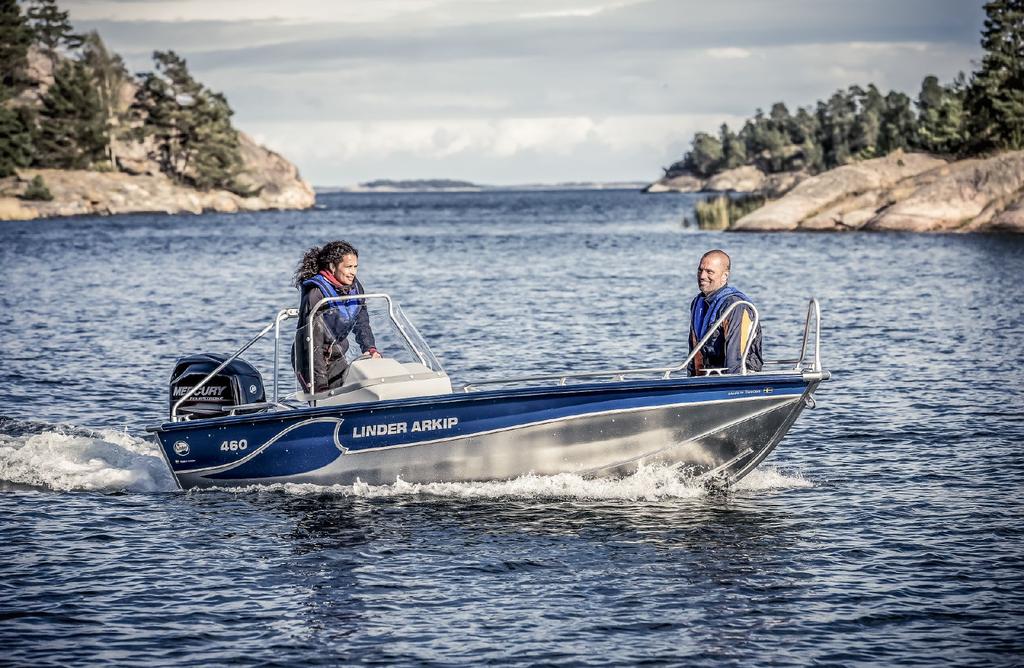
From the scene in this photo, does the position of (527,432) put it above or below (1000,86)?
below

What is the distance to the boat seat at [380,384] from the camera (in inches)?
526

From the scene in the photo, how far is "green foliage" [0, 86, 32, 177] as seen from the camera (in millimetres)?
107375

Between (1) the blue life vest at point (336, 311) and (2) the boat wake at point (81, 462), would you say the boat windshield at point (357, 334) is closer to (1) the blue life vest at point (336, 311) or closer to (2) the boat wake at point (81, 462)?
(1) the blue life vest at point (336, 311)

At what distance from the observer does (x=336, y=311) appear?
1371 centimetres

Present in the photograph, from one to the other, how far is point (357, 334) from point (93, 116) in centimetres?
11515

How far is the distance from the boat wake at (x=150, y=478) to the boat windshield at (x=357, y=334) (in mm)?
1357

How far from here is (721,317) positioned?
12695mm

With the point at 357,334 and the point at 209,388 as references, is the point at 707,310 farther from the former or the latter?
the point at 209,388

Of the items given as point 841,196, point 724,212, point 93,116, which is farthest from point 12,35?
point 841,196

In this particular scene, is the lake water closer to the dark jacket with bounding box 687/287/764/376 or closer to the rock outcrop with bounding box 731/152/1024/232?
the dark jacket with bounding box 687/287/764/376

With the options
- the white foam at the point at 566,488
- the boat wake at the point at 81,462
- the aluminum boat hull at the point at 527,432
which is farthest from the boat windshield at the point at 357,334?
the boat wake at the point at 81,462

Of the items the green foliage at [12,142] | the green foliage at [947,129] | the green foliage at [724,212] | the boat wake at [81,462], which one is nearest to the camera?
the boat wake at [81,462]

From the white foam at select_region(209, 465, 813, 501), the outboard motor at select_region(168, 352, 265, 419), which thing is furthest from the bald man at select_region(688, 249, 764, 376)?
the outboard motor at select_region(168, 352, 265, 419)

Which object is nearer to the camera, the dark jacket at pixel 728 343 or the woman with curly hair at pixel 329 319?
the dark jacket at pixel 728 343
